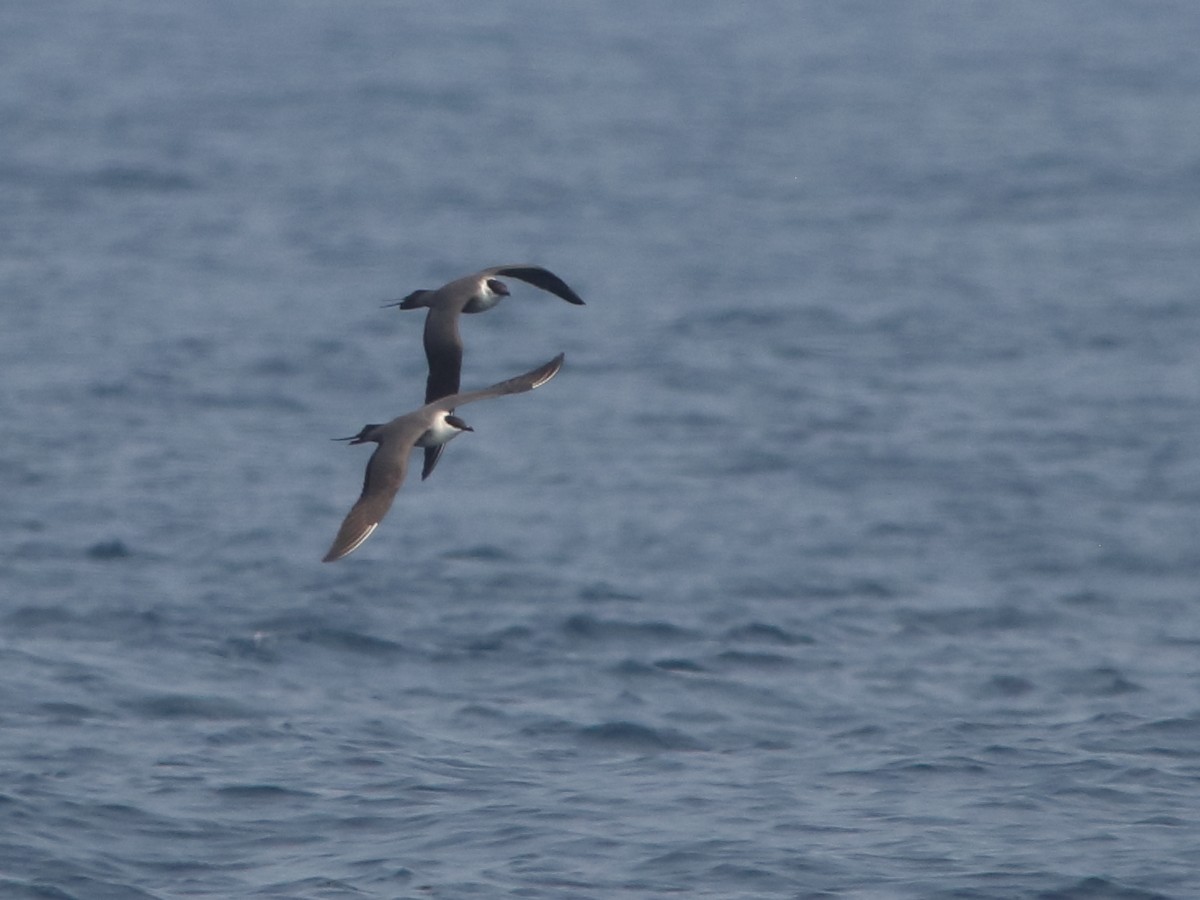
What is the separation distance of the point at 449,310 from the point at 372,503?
1.63m

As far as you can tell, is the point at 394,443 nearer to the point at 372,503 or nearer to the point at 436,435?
the point at 436,435

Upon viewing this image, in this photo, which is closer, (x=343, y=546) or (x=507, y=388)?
(x=343, y=546)

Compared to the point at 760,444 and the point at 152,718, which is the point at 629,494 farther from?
the point at 152,718

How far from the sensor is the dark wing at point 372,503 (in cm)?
829

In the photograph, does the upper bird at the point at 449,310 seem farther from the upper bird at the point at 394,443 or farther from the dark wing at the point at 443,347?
the upper bird at the point at 394,443

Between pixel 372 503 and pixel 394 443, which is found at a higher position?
pixel 394 443

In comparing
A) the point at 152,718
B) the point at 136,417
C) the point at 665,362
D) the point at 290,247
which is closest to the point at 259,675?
the point at 152,718

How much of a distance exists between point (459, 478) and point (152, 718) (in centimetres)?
893

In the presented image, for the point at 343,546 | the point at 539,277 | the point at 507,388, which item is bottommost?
the point at 343,546

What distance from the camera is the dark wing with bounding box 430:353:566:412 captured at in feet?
30.4

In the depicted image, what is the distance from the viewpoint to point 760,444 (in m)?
26.5

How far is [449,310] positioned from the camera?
32.8ft

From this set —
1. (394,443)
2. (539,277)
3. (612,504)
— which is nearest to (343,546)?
(394,443)

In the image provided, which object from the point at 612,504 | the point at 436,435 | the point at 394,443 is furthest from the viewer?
the point at 612,504
